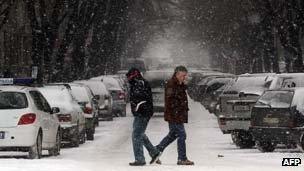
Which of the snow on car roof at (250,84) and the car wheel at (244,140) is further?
the snow on car roof at (250,84)

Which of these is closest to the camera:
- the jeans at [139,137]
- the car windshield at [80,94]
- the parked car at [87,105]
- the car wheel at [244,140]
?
the jeans at [139,137]

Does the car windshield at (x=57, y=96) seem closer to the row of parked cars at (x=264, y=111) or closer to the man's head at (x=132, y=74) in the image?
the row of parked cars at (x=264, y=111)

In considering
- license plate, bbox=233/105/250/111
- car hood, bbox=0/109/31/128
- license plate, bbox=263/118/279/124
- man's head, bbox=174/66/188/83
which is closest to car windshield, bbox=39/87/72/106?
license plate, bbox=233/105/250/111

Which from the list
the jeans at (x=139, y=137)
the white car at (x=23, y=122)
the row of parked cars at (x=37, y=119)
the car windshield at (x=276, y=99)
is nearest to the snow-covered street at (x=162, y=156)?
the jeans at (x=139, y=137)

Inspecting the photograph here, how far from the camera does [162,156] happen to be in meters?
19.5

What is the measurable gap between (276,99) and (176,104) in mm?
5480

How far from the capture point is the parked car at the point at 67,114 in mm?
22797

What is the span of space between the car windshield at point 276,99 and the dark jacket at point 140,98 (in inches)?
207

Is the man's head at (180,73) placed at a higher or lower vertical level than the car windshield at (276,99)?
higher

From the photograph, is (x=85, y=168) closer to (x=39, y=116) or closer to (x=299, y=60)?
(x=39, y=116)

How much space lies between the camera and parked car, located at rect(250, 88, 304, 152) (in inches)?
771

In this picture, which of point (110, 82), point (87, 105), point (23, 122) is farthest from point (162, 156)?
point (110, 82)

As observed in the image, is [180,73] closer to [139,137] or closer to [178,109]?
[178,109]

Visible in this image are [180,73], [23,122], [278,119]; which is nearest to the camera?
[180,73]
